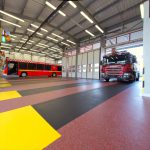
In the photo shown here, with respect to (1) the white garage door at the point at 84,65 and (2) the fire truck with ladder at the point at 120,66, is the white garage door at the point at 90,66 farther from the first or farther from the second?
(2) the fire truck with ladder at the point at 120,66

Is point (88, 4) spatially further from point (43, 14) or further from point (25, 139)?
point (25, 139)

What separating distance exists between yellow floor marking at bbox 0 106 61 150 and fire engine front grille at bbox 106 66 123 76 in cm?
723

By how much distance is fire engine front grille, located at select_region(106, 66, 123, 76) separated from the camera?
312 inches

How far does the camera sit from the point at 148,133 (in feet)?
5.16

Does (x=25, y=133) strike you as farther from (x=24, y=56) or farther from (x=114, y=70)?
(x=24, y=56)

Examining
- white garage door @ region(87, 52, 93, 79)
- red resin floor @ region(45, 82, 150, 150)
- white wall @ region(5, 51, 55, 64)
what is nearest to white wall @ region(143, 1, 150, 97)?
red resin floor @ region(45, 82, 150, 150)

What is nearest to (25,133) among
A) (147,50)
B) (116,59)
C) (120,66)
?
(147,50)

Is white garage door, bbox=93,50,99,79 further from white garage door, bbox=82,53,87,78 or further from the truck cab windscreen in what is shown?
the truck cab windscreen

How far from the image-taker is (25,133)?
5.00ft

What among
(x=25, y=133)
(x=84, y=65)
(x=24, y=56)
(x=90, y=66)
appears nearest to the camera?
(x=25, y=133)

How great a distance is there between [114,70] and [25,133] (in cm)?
790

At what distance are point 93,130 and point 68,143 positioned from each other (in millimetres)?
499

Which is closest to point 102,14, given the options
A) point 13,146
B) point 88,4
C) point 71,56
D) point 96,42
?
point 88,4

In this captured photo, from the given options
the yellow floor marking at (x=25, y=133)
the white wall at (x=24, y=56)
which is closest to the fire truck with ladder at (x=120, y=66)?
the yellow floor marking at (x=25, y=133)
